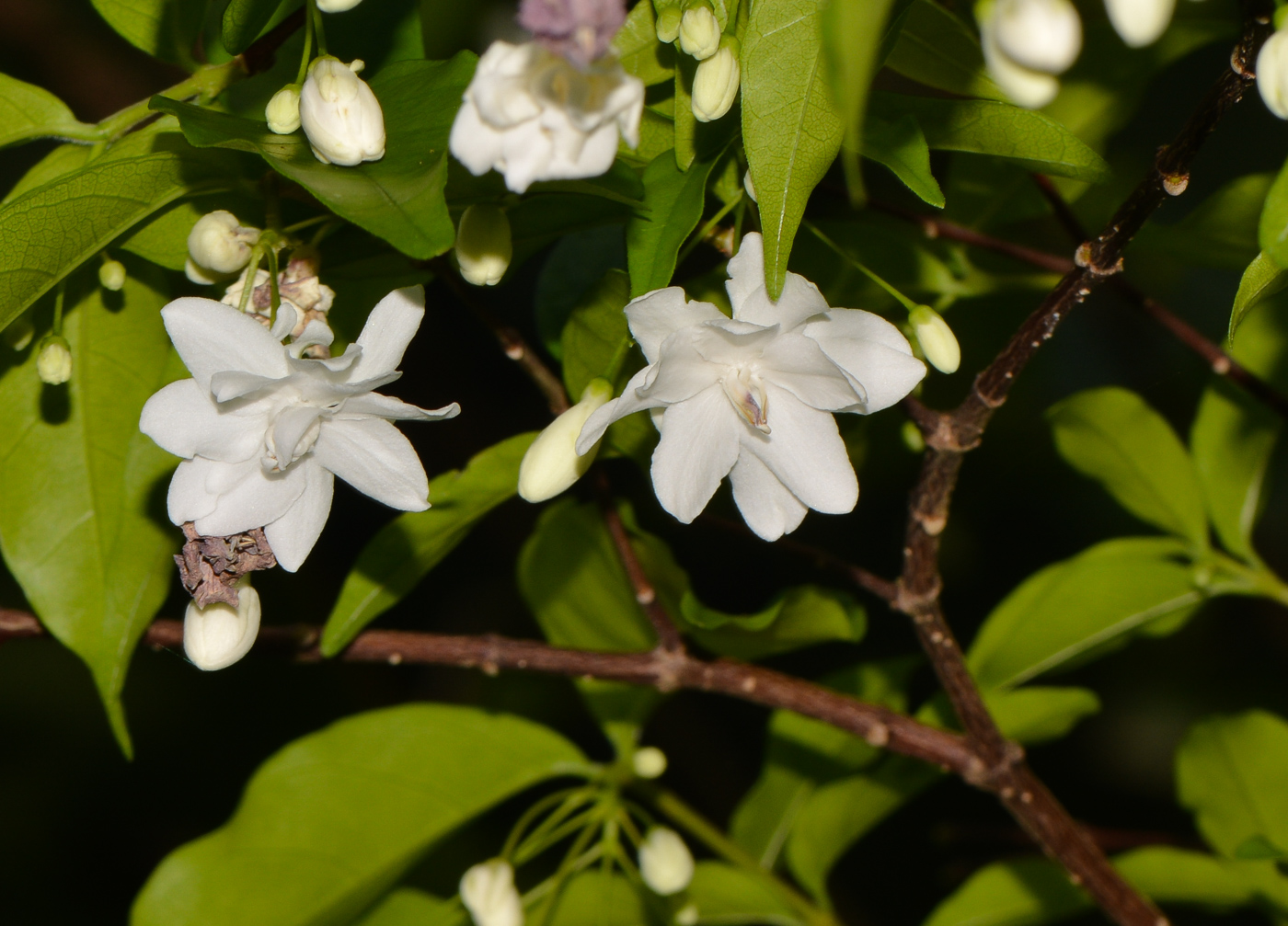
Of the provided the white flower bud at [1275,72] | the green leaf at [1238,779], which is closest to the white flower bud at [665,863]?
the green leaf at [1238,779]

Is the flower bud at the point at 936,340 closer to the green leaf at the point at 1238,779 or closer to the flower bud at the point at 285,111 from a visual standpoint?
the flower bud at the point at 285,111

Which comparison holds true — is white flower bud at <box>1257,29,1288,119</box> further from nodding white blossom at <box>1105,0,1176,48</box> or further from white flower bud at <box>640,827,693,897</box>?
white flower bud at <box>640,827,693,897</box>

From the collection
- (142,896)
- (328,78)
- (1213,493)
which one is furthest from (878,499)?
(328,78)

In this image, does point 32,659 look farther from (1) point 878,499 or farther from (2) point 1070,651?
(2) point 1070,651

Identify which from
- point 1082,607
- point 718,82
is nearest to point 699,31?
point 718,82

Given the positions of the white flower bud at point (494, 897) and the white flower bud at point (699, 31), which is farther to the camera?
the white flower bud at point (494, 897)

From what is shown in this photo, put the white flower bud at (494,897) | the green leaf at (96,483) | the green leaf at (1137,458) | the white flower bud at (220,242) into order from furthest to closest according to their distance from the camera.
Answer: the green leaf at (1137,458) → the white flower bud at (494,897) → the green leaf at (96,483) → the white flower bud at (220,242)

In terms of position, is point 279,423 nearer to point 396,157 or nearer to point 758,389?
point 396,157
